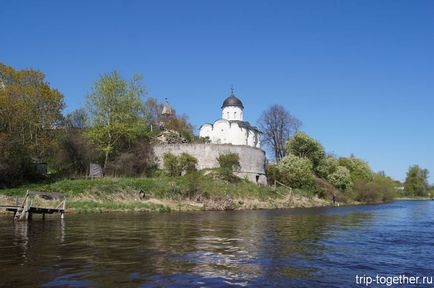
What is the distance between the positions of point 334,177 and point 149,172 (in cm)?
2985

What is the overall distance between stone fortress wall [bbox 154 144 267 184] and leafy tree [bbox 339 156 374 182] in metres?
27.7

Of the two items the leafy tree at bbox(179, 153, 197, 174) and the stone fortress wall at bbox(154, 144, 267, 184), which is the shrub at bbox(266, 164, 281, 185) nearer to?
the stone fortress wall at bbox(154, 144, 267, 184)

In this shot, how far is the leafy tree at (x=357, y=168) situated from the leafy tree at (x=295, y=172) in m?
20.4

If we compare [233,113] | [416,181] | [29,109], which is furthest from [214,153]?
[416,181]

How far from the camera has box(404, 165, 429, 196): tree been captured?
4390 inches

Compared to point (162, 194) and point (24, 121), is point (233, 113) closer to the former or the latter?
point (162, 194)

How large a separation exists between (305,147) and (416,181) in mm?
64819

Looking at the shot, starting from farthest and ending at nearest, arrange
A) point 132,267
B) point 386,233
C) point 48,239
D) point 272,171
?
point 272,171
point 386,233
point 48,239
point 132,267

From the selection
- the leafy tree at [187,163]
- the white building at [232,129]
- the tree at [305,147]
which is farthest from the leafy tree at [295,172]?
the leafy tree at [187,163]

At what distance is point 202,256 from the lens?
1398 cm

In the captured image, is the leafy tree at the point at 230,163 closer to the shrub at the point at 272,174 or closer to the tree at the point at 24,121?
the shrub at the point at 272,174

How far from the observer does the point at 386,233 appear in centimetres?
2164

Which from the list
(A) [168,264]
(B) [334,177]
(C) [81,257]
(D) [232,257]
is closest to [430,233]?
(D) [232,257]

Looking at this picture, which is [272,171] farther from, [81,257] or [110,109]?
[81,257]
